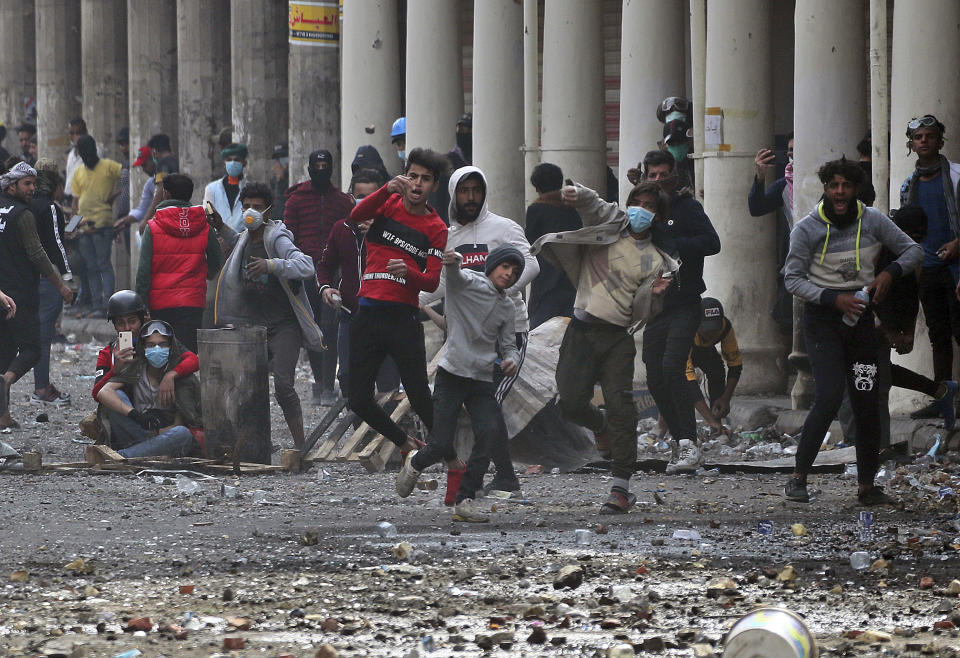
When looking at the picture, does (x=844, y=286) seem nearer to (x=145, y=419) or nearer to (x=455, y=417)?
(x=455, y=417)

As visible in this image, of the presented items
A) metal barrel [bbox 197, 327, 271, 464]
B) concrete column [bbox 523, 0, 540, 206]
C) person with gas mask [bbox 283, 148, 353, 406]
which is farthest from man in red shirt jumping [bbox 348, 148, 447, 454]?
concrete column [bbox 523, 0, 540, 206]

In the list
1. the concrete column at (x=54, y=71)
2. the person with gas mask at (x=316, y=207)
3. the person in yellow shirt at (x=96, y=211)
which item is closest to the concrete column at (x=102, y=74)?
the concrete column at (x=54, y=71)

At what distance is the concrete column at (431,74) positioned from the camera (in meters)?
17.2

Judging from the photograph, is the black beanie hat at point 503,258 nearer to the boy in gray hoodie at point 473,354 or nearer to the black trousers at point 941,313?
the boy in gray hoodie at point 473,354

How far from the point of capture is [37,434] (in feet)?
41.3

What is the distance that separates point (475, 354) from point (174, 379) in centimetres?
274

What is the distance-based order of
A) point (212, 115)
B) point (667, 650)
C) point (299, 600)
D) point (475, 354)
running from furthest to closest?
point (212, 115)
point (475, 354)
point (299, 600)
point (667, 650)

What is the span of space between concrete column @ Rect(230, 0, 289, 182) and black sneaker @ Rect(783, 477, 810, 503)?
12957mm

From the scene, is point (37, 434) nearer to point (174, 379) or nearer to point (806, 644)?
point (174, 379)

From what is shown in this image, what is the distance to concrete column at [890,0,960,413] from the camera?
11.3 m

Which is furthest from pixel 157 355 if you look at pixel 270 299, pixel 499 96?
pixel 499 96

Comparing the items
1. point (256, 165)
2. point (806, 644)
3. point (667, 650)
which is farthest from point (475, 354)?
point (256, 165)

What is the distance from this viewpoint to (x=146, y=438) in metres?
10.8

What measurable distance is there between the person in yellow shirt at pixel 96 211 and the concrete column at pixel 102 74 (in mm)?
4396
